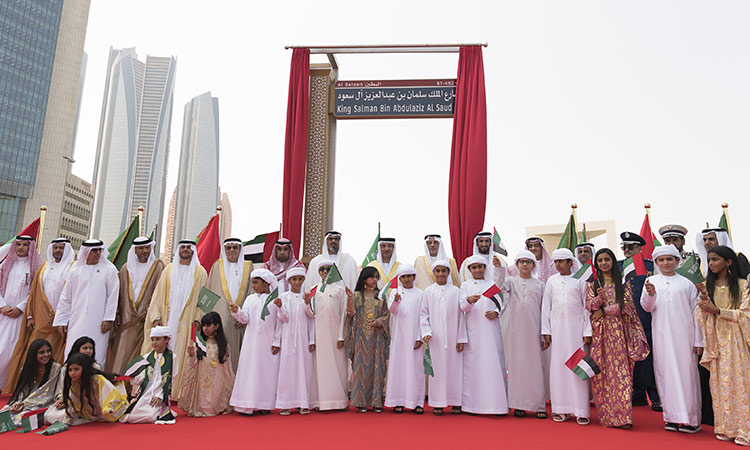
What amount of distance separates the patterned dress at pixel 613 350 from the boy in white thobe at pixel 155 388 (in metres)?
3.14

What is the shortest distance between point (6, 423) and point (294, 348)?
203 centimetres

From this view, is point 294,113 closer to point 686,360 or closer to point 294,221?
point 294,221

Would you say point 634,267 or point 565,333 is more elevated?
point 634,267

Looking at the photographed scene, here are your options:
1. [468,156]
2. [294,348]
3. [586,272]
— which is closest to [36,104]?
[468,156]

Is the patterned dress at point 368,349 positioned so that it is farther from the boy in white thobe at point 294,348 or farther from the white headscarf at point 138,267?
the white headscarf at point 138,267

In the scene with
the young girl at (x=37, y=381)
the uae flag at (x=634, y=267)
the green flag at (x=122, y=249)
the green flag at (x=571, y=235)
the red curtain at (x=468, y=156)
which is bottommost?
the young girl at (x=37, y=381)

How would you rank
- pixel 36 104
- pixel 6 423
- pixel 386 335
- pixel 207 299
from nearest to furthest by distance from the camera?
pixel 6 423
pixel 207 299
pixel 386 335
pixel 36 104

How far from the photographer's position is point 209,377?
395 centimetres

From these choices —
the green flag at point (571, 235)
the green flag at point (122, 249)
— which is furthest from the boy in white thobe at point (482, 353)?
the green flag at point (122, 249)

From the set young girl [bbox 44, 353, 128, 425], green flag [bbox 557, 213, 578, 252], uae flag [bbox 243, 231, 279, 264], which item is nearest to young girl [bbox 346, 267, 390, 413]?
young girl [bbox 44, 353, 128, 425]

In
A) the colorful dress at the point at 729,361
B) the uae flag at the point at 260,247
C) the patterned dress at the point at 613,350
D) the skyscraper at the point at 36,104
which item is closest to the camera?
the colorful dress at the point at 729,361

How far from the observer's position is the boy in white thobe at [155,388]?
3.55 metres

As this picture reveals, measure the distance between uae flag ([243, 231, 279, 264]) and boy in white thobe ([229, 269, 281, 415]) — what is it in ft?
6.02

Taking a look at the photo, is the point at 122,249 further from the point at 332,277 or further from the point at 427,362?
the point at 427,362
